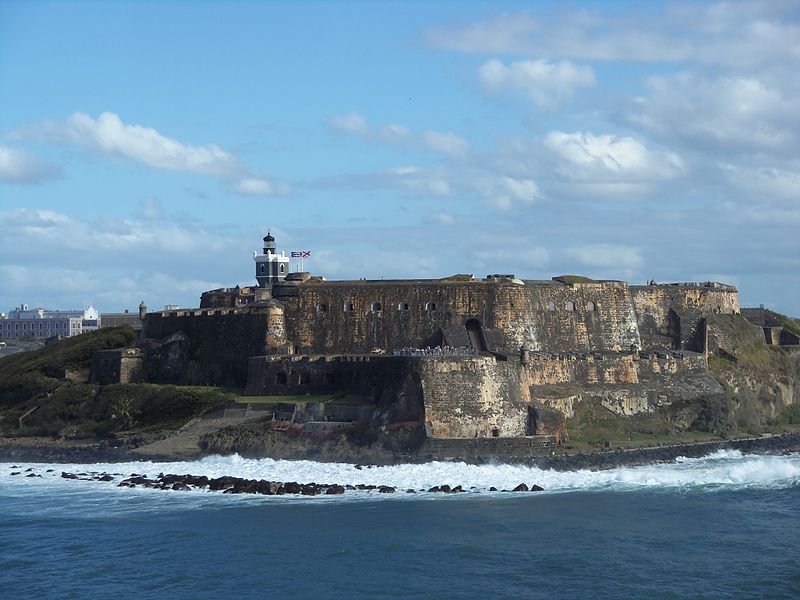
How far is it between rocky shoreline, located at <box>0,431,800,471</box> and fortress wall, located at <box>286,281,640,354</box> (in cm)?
1094

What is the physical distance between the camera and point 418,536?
44.7 metres

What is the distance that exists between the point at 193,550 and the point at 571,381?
28.8m

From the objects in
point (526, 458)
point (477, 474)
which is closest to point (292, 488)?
point (477, 474)

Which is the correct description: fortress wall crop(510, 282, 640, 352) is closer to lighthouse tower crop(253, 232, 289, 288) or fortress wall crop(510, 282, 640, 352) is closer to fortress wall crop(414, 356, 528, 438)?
fortress wall crop(414, 356, 528, 438)

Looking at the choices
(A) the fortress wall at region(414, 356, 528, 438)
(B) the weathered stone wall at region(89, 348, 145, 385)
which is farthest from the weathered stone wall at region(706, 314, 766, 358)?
(B) the weathered stone wall at region(89, 348, 145, 385)

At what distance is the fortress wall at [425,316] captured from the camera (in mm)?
70938

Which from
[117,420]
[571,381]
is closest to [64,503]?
[117,420]

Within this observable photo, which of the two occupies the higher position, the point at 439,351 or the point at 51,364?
the point at 51,364

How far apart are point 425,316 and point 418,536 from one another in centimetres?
2776

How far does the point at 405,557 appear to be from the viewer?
137 feet

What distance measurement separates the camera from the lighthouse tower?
290 feet

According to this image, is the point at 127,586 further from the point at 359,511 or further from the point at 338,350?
the point at 338,350

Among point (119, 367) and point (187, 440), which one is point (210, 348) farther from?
point (187, 440)

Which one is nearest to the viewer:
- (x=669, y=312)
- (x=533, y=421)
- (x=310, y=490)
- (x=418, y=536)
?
(x=418, y=536)
